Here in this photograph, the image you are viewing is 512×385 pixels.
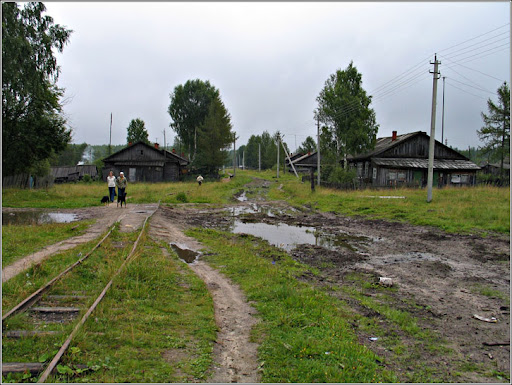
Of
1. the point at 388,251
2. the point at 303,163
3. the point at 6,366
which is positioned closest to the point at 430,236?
the point at 388,251

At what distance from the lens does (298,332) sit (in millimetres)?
5312

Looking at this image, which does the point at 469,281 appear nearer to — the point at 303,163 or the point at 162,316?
the point at 162,316

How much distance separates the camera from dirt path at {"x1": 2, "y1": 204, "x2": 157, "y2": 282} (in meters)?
7.80

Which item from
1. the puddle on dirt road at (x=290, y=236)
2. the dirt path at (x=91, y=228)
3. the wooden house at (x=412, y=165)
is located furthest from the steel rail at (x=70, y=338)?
the wooden house at (x=412, y=165)

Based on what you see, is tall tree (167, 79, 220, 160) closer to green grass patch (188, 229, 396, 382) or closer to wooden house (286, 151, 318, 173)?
wooden house (286, 151, 318, 173)

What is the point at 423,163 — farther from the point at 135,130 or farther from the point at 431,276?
the point at 135,130

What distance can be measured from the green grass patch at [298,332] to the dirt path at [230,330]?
16 centimetres

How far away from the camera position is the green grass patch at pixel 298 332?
429cm

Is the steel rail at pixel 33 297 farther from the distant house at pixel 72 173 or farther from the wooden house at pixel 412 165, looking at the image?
the distant house at pixel 72 173

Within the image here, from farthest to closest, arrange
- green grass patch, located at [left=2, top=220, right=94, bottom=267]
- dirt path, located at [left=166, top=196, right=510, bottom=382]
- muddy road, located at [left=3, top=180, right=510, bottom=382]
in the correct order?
green grass patch, located at [left=2, top=220, right=94, bottom=267]
dirt path, located at [left=166, top=196, right=510, bottom=382]
muddy road, located at [left=3, top=180, right=510, bottom=382]

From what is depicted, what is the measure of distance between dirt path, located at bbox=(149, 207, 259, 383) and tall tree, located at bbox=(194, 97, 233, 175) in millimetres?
42674

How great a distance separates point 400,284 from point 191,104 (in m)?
61.8

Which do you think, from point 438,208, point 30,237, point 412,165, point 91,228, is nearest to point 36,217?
point 91,228

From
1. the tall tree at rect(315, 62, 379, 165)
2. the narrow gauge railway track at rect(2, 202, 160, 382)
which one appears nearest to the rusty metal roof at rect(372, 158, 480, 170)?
the tall tree at rect(315, 62, 379, 165)
